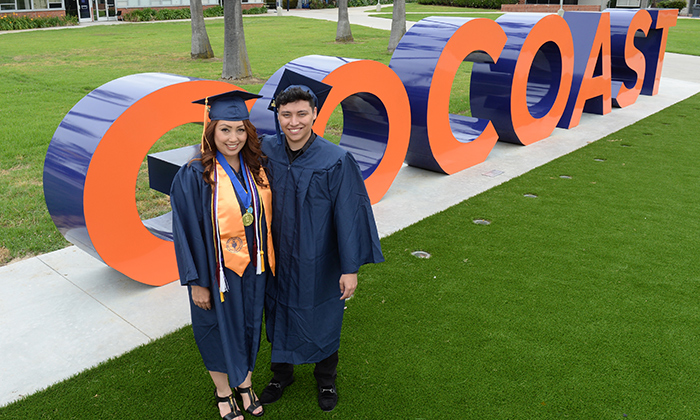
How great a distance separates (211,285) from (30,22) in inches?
1270

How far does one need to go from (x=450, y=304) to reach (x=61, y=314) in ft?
9.62

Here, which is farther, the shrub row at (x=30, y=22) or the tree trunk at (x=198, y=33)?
the shrub row at (x=30, y=22)

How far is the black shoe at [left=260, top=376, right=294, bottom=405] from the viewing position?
3.35 meters

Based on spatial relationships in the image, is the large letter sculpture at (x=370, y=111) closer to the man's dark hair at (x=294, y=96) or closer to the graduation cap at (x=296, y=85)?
the graduation cap at (x=296, y=85)

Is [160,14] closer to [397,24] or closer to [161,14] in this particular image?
[161,14]

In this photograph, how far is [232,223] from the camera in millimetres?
2803

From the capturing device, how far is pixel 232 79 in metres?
13.9

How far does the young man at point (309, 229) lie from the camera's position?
2.91 m

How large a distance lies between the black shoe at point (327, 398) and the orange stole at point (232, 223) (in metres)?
0.95

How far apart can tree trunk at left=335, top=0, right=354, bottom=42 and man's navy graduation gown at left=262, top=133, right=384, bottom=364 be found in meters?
20.3

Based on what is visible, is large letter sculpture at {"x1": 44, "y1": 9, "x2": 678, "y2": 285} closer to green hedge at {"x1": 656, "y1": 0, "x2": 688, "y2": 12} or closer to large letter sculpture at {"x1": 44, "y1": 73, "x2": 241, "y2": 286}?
large letter sculpture at {"x1": 44, "y1": 73, "x2": 241, "y2": 286}

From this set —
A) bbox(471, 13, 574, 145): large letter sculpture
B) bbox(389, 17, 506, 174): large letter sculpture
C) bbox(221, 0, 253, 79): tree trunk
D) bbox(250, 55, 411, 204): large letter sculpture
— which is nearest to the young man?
bbox(250, 55, 411, 204): large letter sculpture

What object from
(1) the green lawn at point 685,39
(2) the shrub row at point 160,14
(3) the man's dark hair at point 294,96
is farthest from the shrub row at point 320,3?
(3) the man's dark hair at point 294,96

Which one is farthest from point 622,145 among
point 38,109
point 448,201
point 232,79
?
point 38,109
